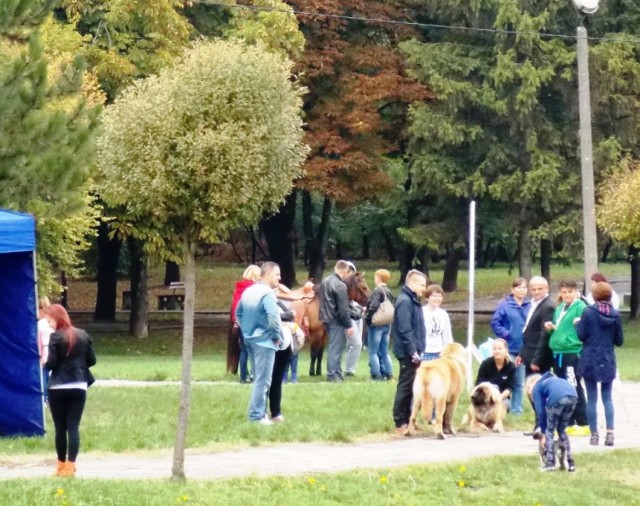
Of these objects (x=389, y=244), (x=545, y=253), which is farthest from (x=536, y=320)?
(x=389, y=244)

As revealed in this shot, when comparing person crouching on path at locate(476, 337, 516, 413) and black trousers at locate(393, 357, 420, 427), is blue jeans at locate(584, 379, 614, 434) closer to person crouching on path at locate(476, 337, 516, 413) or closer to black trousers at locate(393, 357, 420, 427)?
person crouching on path at locate(476, 337, 516, 413)

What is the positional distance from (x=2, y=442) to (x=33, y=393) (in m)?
0.74

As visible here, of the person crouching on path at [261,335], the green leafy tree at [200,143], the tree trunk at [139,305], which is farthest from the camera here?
the tree trunk at [139,305]

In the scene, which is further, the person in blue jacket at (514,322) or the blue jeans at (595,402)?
the person in blue jacket at (514,322)

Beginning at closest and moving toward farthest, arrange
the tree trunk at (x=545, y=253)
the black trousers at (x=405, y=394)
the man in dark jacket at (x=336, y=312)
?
the black trousers at (x=405, y=394) → the man in dark jacket at (x=336, y=312) → the tree trunk at (x=545, y=253)

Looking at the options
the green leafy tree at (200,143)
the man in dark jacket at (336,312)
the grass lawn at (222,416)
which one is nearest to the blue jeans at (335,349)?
the man in dark jacket at (336,312)

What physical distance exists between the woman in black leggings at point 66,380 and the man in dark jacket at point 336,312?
8.28 m

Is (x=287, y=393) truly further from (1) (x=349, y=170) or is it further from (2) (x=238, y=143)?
(1) (x=349, y=170)

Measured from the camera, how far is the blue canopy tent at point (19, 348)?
1520cm

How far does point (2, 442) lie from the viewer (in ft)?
48.2

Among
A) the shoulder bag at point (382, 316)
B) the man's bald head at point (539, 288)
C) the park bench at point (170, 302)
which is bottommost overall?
the shoulder bag at point (382, 316)

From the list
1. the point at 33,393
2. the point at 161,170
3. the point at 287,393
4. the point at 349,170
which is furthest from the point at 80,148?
the point at 349,170

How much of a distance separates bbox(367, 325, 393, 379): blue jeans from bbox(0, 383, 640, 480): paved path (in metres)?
5.28

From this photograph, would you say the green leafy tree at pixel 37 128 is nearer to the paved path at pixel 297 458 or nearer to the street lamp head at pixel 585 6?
the street lamp head at pixel 585 6
